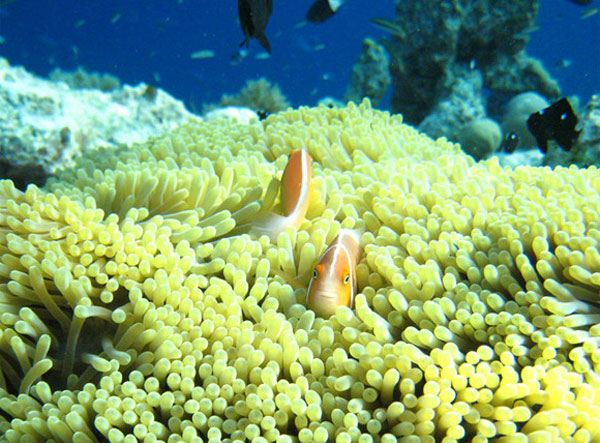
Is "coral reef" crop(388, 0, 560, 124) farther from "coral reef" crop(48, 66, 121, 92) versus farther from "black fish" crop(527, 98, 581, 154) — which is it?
"coral reef" crop(48, 66, 121, 92)

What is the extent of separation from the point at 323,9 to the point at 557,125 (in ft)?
14.5

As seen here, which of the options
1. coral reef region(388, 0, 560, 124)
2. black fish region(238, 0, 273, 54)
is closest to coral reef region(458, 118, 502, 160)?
coral reef region(388, 0, 560, 124)

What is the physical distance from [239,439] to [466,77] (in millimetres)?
8906

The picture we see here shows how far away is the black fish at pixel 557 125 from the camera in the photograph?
3497mm

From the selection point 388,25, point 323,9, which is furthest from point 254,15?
point 388,25

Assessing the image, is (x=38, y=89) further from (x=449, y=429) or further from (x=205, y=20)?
(x=205, y=20)

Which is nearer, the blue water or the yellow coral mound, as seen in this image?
the yellow coral mound

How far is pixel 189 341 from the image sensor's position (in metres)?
1.24

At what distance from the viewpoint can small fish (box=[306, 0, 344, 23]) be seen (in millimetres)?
6699

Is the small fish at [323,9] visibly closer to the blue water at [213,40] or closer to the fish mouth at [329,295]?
the fish mouth at [329,295]

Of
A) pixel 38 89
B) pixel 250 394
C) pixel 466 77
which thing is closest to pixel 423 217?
pixel 250 394

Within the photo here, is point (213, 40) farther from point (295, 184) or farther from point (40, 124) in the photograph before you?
point (295, 184)

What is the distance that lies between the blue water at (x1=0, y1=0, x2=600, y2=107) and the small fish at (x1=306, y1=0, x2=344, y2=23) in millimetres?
40780

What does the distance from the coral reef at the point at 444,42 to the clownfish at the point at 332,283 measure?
793 cm
